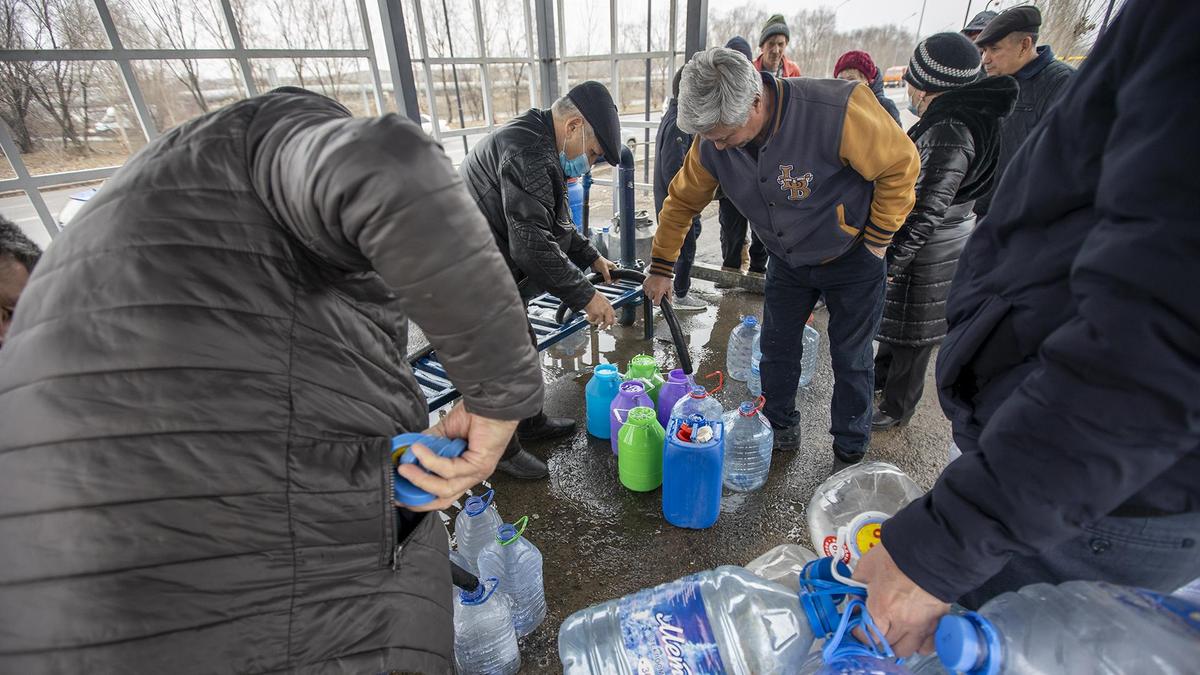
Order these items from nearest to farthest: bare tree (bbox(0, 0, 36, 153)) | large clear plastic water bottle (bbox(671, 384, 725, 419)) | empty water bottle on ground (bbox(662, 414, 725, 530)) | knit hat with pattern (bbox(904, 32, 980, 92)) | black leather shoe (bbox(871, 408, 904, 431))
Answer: empty water bottle on ground (bbox(662, 414, 725, 530)) < large clear plastic water bottle (bbox(671, 384, 725, 419)) < knit hat with pattern (bbox(904, 32, 980, 92)) < black leather shoe (bbox(871, 408, 904, 431)) < bare tree (bbox(0, 0, 36, 153))

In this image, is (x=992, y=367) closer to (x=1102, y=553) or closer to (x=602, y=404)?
(x=1102, y=553)

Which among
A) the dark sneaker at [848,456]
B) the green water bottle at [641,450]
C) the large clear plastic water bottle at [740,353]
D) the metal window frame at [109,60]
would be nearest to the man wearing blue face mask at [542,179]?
the green water bottle at [641,450]

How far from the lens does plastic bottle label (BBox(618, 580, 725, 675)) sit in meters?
1.16

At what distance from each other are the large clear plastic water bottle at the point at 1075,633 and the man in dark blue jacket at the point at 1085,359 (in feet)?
0.14

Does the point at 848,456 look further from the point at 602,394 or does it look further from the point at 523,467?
the point at 523,467

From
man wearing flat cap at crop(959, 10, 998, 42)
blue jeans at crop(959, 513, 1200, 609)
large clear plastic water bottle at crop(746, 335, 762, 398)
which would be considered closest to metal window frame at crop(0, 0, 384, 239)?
large clear plastic water bottle at crop(746, 335, 762, 398)

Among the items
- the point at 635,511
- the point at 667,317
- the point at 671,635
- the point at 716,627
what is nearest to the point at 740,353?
the point at 667,317

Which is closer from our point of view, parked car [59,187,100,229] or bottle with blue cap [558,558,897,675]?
bottle with blue cap [558,558,897,675]

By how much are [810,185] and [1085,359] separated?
1.72 metres

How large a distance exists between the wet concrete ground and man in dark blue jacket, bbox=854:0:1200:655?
1479mm

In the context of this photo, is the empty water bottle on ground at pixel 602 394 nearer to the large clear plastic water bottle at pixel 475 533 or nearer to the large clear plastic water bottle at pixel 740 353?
the large clear plastic water bottle at pixel 475 533

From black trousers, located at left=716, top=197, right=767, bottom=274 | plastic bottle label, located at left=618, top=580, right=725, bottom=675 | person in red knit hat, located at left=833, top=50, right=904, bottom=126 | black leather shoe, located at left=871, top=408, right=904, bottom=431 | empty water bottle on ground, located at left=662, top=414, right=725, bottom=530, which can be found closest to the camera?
plastic bottle label, located at left=618, top=580, right=725, bottom=675

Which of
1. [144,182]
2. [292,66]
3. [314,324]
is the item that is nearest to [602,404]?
[314,324]

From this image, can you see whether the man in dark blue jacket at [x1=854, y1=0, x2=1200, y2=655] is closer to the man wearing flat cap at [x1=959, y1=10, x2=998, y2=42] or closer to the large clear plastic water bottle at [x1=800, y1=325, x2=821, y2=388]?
the large clear plastic water bottle at [x1=800, y1=325, x2=821, y2=388]
